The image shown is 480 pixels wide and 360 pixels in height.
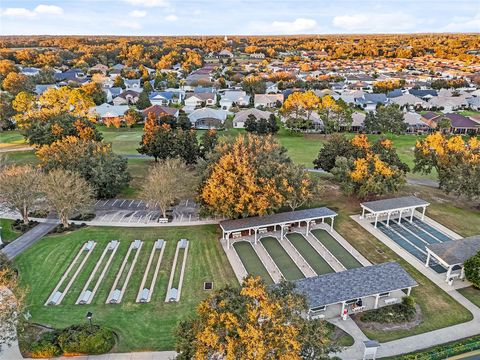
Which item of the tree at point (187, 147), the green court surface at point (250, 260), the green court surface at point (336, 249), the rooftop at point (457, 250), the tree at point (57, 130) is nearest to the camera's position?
the rooftop at point (457, 250)

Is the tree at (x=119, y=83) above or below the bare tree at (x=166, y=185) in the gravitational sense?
above

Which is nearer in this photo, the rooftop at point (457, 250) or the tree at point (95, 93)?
the rooftop at point (457, 250)

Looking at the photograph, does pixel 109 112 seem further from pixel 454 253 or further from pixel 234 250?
pixel 454 253

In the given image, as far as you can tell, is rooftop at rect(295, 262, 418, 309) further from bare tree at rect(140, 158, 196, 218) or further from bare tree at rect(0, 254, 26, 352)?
bare tree at rect(140, 158, 196, 218)

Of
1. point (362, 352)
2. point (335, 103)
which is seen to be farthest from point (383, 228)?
point (335, 103)

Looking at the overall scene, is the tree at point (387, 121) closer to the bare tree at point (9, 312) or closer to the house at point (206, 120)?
the house at point (206, 120)

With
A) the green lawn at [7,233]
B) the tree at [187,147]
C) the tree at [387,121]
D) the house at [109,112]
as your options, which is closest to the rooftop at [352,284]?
the green lawn at [7,233]
